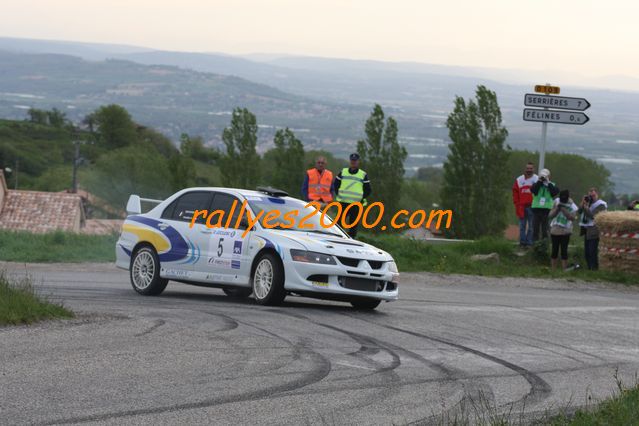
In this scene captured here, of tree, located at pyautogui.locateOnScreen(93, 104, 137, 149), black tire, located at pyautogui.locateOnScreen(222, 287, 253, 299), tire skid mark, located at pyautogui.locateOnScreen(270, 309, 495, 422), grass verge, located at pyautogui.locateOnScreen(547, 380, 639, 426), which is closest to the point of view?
grass verge, located at pyautogui.locateOnScreen(547, 380, 639, 426)

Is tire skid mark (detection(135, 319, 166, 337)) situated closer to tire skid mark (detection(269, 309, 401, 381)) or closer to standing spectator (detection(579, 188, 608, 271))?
tire skid mark (detection(269, 309, 401, 381))

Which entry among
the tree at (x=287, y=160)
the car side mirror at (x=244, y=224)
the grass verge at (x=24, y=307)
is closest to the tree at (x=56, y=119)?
the tree at (x=287, y=160)

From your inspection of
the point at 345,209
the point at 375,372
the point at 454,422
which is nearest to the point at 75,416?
the point at 454,422

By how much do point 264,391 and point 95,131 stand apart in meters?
160

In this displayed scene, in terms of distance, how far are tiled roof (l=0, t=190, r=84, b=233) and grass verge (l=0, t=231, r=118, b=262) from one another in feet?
150

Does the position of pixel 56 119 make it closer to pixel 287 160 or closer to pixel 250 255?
pixel 287 160

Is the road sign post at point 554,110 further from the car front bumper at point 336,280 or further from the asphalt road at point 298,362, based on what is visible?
the car front bumper at point 336,280

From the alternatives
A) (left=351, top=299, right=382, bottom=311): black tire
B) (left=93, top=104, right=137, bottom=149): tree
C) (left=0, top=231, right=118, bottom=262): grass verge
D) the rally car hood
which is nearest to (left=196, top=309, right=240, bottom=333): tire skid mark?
the rally car hood

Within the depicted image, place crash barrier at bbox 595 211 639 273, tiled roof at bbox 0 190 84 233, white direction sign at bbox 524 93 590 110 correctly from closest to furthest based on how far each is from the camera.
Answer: crash barrier at bbox 595 211 639 273, white direction sign at bbox 524 93 590 110, tiled roof at bbox 0 190 84 233

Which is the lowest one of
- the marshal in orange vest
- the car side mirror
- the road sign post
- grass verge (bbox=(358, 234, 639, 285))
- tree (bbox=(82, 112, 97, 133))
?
grass verge (bbox=(358, 234, 639, 285))

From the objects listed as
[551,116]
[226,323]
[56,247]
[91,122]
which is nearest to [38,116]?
[91,122]

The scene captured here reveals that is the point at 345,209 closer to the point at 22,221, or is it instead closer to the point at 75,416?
the point at 75,416

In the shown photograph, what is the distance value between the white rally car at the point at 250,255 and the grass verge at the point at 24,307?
3263 millimetres

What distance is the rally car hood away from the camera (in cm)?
1425
